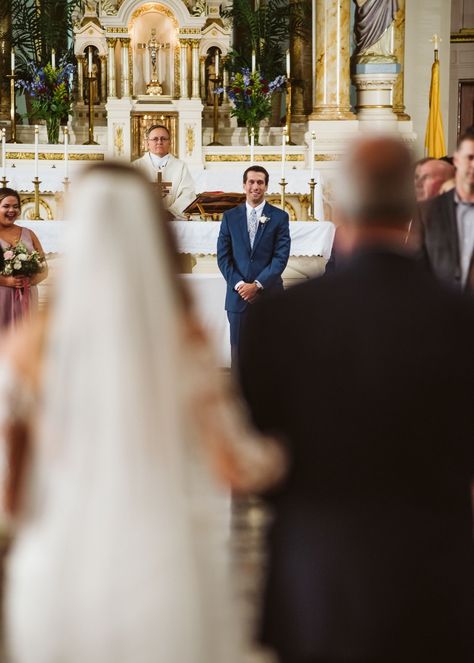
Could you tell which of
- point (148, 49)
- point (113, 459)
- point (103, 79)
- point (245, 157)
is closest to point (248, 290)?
point (113, 459)

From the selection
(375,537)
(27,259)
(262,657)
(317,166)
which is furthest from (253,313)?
(317,166)

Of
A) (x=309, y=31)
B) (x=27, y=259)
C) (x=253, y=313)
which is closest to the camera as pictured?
(x=253, y=313)

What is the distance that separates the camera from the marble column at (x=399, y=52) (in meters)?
13.0

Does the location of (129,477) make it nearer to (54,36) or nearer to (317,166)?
(317,166)

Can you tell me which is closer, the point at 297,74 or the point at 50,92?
the point at 50,92

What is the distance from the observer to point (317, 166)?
12.2 metres

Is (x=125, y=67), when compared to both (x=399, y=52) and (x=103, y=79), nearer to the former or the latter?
(x=103, y=79)

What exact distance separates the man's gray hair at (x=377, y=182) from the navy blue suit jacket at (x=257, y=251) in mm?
4871

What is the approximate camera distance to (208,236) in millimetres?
8727

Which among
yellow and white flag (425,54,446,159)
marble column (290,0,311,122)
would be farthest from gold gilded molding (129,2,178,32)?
yellow and white flag (425,54,446,159)

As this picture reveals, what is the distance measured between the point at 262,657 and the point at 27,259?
11.7 feet

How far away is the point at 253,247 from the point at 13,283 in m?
1.49

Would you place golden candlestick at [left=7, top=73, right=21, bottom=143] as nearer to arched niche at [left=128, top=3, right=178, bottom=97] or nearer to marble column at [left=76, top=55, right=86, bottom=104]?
marble column at [left=76, top=55, right=86, bottom=104]

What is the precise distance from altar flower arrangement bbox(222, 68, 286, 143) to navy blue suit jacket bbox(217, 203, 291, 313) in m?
5.33
